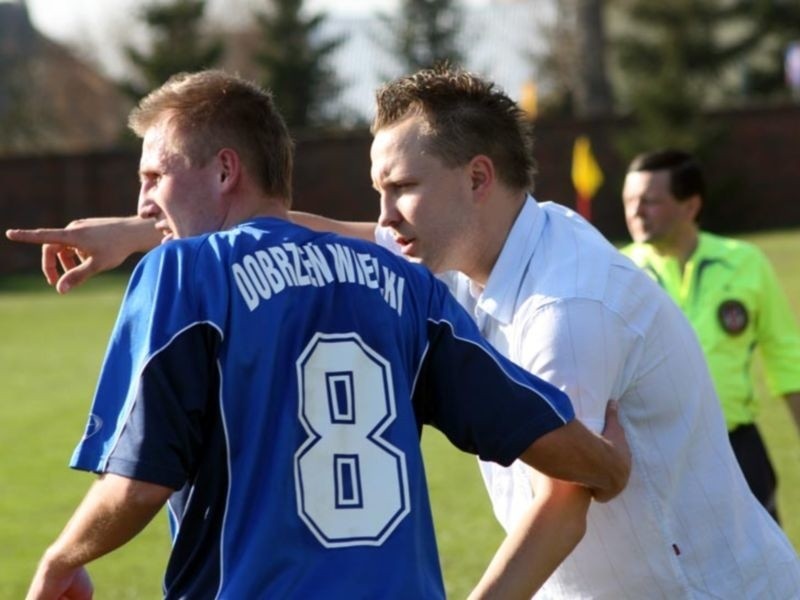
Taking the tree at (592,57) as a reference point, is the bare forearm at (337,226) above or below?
below

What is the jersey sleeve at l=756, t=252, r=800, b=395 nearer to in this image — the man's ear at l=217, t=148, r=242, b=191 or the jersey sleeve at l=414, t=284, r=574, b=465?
the jersey sleeve at l=414, t=284, r=574, b=465

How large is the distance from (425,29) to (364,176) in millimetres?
13814

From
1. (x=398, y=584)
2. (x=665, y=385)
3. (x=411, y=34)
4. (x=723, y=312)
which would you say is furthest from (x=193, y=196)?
(x=411, y=34)

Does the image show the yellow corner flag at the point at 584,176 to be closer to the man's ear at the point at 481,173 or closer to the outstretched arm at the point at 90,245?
the outstretched arm at the point at 90,245

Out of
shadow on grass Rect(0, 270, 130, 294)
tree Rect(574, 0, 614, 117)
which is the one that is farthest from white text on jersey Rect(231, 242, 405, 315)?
tree Rect(574, 0, 614, 117)

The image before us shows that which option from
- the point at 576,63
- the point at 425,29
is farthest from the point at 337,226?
the point at 425,29

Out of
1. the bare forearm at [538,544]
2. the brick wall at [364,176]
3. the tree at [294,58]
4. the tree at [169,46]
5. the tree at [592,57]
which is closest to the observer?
the bare forearm at [538,544]

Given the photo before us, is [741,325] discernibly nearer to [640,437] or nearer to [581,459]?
[640,437]

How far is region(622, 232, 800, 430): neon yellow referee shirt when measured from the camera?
695 cm

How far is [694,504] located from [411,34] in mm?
47955

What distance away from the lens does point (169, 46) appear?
45.5m

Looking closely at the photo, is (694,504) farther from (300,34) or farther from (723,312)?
(300,34)

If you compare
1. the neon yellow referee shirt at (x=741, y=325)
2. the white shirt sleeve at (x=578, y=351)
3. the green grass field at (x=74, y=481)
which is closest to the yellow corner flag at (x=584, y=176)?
the green grass field at (x=74, y=481)

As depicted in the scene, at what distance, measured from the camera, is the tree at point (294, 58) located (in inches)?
1861
